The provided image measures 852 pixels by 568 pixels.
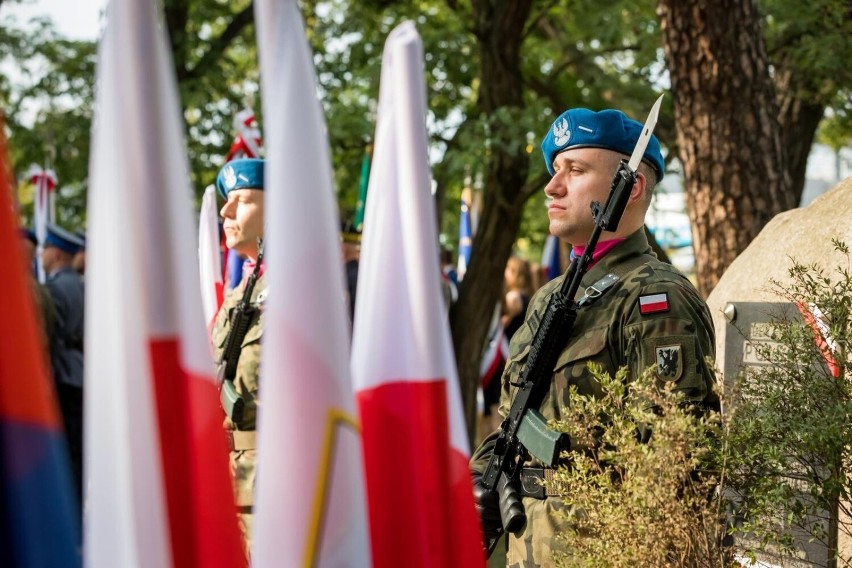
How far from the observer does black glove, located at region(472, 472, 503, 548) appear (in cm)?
355

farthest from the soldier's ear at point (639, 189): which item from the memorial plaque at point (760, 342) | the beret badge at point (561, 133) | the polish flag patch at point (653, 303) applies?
the memorial plaque at point (760, 342)

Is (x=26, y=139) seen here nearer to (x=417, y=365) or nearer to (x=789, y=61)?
(x=789, y=61)

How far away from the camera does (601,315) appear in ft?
11.7

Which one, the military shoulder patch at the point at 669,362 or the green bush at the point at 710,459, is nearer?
the green bush at the point at 710,459

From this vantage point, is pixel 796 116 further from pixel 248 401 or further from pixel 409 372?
pixel 409 372

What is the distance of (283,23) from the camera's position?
1.88m

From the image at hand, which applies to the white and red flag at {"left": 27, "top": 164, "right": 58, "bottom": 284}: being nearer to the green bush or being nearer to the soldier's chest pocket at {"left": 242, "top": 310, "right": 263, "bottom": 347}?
the soldier's chest pocket at {"left": 242, "top": 310, "right": 263, "bottom": 347}

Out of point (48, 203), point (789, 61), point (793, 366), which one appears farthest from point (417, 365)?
point (48, 203)

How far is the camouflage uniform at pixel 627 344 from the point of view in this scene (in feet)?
11.0

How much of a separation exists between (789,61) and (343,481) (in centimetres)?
773

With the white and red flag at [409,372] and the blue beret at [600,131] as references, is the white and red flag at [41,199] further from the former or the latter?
Answer: the white and red flag at [409,372]

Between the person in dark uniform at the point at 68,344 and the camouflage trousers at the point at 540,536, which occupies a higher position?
the person in dark uniform at the point at 68,344

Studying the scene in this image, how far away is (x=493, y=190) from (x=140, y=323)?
7990 mm

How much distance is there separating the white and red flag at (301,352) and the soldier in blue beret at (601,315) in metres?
1.23
